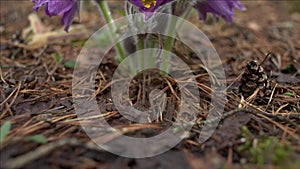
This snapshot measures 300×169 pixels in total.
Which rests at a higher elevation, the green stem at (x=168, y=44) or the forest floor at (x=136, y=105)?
the green stem at (x=168, y=44)

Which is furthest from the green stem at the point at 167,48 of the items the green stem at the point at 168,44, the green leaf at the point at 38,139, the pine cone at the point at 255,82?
the green leaf at the point at 38,139

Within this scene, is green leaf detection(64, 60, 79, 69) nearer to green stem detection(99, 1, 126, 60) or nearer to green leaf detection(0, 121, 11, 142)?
green stem detection(99, 1, 126, 60)

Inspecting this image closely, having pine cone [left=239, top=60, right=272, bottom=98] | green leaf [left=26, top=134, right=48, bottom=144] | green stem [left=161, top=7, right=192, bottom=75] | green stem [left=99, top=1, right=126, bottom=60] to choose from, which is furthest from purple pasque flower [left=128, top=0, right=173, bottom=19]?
green leaf [left=26, top=134, right=48, bottom=144]

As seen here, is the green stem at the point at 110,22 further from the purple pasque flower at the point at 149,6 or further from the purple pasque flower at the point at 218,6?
the purple pasque flower at the point at 218,6

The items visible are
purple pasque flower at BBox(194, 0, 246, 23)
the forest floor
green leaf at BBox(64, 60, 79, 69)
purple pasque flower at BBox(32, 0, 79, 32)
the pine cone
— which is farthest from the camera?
green leaf at BBox(64, 60, 79, 69)

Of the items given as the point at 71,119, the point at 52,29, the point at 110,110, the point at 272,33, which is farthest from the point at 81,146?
the point at 272,33

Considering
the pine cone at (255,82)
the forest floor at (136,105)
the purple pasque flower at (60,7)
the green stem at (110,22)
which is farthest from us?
the green stem at (110,22)

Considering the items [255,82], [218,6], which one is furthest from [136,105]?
[218,6]

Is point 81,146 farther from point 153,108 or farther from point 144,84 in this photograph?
point 144,84
